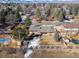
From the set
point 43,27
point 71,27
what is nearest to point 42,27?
point 43,27

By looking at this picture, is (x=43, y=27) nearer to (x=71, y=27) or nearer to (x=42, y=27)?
(x=42, y=27)

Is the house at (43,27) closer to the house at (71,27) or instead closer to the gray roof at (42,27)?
the gray roof at (42,27)

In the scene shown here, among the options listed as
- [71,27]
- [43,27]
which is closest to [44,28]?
[43,27]

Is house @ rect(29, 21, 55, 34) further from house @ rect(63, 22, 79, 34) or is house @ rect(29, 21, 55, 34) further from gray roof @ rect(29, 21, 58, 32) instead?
house @ rect(63, 22, 79, 34)

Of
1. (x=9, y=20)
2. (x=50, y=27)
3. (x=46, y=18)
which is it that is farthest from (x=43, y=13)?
(x=9, y=20)

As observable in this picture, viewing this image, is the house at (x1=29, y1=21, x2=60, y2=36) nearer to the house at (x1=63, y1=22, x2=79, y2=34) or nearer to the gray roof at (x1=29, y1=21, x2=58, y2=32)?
the gray roof at (x1=29, y1=21, x2=58, y2=32)

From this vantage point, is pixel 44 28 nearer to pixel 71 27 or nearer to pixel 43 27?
pixel 43 27

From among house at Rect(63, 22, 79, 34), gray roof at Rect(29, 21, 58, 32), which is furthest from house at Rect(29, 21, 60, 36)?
house at Rect(63, 22, 79, 34)

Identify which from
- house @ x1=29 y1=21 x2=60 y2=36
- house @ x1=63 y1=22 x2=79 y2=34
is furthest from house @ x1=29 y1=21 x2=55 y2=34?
house @ x1=63 y1=22 x2=79 y2=34

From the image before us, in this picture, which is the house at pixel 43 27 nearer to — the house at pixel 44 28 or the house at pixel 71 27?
the house at pixel 44 28

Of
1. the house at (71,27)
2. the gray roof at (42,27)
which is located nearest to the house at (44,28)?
the gray roof at (42,27)

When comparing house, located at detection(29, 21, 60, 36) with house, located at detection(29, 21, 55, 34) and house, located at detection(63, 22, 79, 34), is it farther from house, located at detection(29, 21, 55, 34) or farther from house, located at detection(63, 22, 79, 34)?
house, located at detection(63, 22, 79, 34)

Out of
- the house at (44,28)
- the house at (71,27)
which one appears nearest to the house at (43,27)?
the house at (44,28)
